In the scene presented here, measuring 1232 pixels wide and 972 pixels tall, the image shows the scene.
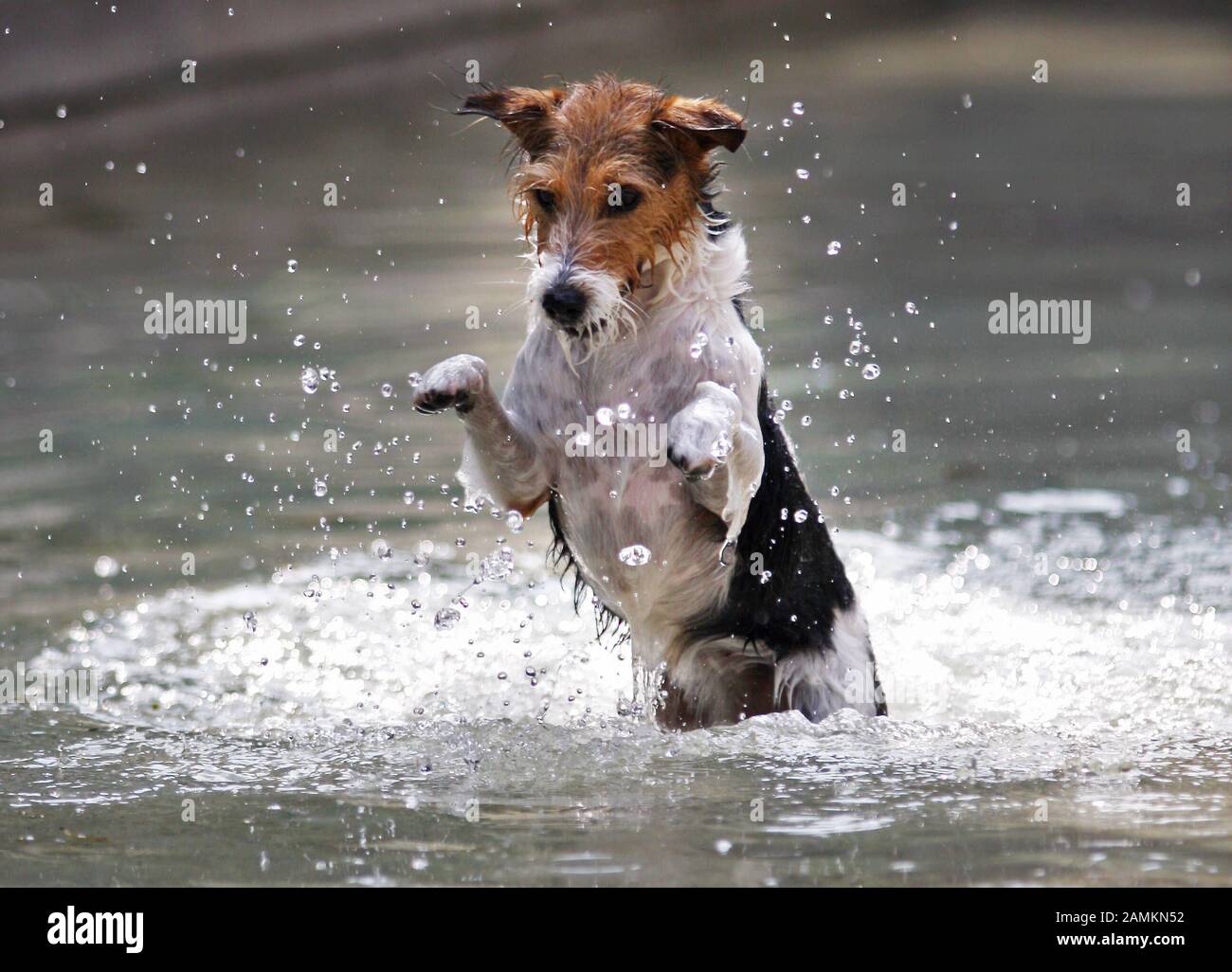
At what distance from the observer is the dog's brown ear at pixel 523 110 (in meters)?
4.24

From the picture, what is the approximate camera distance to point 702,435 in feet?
12.8

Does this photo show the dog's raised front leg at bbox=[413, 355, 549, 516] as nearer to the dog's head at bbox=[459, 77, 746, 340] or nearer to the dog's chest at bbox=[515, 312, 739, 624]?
the dog's chest at bbox=[515, 312, 739, 624]

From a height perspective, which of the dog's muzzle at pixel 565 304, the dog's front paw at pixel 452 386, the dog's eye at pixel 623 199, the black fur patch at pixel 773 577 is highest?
the dog's eye at pixel 623 199

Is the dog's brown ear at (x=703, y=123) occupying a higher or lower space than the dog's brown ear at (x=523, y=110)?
lower

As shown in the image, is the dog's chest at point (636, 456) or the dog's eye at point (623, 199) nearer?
the dog's eye at point (623, 199)

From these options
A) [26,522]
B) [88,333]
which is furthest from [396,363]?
[26,522]

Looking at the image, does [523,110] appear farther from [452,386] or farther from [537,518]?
[537,518]

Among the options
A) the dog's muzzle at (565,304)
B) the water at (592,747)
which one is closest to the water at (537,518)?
the water at (592,747)

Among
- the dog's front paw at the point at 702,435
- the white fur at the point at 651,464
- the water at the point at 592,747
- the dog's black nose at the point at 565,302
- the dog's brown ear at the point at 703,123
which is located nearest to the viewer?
the water at the point at 592,747

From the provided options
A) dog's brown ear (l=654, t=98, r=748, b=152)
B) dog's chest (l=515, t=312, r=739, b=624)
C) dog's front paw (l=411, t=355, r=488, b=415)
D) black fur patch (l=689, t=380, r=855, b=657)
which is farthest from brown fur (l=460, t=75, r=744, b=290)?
black fur patch (l=689, t=380, r=855, b=657)

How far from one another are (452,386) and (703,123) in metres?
0.89

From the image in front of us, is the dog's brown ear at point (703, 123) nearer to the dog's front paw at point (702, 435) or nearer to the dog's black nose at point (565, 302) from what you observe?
the dog's black nose at point (565, 302)

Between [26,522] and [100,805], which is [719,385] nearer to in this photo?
[100,805]

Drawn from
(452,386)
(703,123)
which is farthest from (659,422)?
(703,123)
